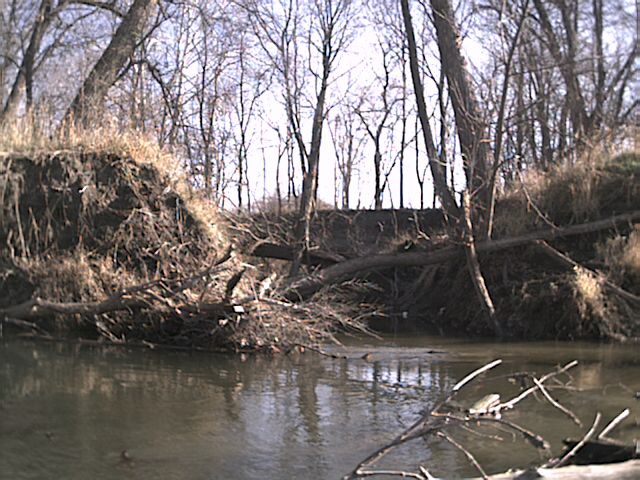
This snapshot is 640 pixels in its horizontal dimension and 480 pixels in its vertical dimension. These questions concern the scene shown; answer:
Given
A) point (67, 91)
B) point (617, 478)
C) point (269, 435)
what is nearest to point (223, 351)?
point (269, 435)

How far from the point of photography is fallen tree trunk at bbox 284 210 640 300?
47.2 ft

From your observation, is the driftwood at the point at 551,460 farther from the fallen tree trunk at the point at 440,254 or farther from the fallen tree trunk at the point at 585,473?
the fallen tree trunk at the point at 440,254

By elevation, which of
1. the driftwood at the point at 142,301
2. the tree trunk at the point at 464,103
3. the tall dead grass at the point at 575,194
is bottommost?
the driftwood at the point at 142,301

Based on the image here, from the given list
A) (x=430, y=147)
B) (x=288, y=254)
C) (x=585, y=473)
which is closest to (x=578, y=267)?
(x=430, y=147)

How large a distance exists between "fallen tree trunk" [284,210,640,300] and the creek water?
9.98 ft

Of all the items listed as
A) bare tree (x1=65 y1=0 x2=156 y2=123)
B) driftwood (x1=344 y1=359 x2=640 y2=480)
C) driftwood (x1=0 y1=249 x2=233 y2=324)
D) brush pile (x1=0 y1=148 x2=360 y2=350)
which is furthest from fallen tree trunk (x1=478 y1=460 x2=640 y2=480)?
bare tree (x1=65 y1=0 x2=156 y2=123)

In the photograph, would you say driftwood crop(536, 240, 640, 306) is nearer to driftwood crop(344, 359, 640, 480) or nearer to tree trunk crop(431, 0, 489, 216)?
tree trunk crop(431, 0, 489, 216)

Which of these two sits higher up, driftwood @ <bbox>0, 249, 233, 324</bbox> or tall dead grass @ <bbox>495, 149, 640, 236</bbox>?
tall dead grass @ <bbox>495, 149, 640, 236</bbox>

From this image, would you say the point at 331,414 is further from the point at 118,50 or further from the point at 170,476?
the point at 118,50

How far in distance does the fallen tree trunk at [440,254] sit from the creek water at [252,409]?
9.98 ft

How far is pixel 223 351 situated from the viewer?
1080 cm

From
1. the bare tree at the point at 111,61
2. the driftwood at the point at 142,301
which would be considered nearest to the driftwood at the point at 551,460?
the driftwood at the point at 142,301

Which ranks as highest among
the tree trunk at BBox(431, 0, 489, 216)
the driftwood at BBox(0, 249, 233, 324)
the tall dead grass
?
the tree trunk at BBox(431, 0, 489, 216)

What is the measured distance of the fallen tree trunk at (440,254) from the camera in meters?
14.4
